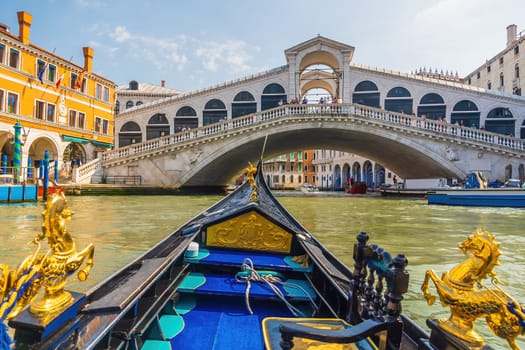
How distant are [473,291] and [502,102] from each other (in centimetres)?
1738

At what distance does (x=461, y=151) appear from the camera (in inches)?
422

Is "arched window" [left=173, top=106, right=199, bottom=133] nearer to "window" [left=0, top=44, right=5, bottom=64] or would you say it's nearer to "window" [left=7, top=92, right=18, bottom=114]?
"window" [left=7, top=92, right=18, bottom=114]

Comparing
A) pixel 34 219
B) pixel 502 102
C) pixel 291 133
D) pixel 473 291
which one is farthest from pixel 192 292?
pixel 502 102

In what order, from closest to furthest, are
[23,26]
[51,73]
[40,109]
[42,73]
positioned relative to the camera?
[42,73]
[23,26]
[40,109]
[51,73]

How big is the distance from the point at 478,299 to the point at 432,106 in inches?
648

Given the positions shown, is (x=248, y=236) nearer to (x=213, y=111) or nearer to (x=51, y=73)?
(x=51, y=73)

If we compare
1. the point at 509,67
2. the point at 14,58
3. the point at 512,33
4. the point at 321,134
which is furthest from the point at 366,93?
the point at 14,58

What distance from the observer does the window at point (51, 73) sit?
39.9 feet

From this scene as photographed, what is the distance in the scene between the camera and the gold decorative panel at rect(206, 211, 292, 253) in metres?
2.23

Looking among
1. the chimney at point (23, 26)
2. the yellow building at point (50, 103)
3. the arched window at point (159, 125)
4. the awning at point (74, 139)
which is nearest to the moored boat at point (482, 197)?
the arched window at point (159, 125)

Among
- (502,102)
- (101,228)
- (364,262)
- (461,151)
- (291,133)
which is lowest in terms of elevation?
(101,228)

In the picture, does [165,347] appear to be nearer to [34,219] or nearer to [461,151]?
[34,219]

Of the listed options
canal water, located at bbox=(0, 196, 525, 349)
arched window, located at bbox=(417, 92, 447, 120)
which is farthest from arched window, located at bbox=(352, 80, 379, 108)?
canal water, located at bbox=(0, 196, 525, 349)

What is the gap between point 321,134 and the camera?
12.5m
